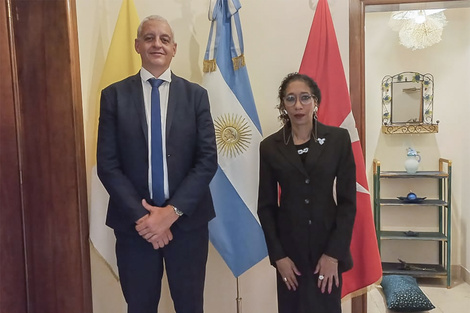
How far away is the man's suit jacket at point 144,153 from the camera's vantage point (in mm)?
1454

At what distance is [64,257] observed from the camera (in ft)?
6.49

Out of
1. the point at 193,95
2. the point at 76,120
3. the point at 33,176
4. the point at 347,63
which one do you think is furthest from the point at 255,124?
the point at 33,176

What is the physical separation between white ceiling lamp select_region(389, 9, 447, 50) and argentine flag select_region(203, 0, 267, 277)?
1.83 m

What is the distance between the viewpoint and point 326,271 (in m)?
1.42

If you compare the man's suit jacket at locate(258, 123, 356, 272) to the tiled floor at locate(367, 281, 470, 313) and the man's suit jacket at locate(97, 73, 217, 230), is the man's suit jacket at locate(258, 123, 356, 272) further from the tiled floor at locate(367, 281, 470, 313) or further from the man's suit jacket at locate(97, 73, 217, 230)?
the tiled floor at locate(367, 281, 470, 313)

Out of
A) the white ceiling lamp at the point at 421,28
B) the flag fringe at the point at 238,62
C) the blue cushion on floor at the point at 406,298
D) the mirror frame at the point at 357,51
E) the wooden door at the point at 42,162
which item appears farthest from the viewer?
the white ceiling lamp at the point at 421,28

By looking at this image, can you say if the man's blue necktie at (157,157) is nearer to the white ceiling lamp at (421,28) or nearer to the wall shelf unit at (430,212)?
the wall shelf unit at (430,212)

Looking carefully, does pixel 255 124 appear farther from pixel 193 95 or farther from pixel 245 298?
pixel 245 298

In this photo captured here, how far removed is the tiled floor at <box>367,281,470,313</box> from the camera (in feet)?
9.23

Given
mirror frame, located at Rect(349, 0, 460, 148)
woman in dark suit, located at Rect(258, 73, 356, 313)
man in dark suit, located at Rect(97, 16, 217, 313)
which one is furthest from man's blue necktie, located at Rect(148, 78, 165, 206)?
mirror frame, located at Rect(349, 0, 460, 148)

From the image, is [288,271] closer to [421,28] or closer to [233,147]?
[233,147]

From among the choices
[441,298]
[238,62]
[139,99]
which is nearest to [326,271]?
[139,99]

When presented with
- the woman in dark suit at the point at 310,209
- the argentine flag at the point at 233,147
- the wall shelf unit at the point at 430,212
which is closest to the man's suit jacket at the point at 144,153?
the woman in dark suit at the point at 310,209

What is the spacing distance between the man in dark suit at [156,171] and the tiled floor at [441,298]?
1881 mm
